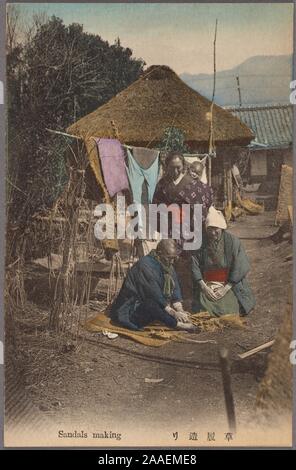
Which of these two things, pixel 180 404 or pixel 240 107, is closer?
pixel 180 404

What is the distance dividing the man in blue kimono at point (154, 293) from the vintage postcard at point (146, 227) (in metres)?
0.02

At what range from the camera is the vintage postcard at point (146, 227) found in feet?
23.9

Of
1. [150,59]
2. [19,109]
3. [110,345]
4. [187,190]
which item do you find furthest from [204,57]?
[110,345]

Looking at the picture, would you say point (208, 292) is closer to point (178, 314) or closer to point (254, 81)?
point (178, 314)

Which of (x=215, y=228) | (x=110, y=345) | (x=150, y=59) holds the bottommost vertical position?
(x=110, y=345)

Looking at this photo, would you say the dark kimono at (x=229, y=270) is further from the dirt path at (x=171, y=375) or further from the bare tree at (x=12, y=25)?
the bare tree at (x=12, y=25)

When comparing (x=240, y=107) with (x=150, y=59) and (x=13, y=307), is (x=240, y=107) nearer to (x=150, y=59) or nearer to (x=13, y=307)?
(x=150, y=59)

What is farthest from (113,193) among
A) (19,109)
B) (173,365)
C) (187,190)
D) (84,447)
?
(84,447)

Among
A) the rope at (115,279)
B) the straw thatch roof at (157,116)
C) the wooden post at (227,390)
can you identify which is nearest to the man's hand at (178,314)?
the rope at (115,279)

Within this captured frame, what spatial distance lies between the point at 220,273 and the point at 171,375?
4.06ft

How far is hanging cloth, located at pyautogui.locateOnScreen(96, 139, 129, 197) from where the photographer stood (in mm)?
7324

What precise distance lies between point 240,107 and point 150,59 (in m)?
1.16

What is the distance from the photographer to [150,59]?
7.42m

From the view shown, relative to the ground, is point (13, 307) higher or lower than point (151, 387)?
higher
